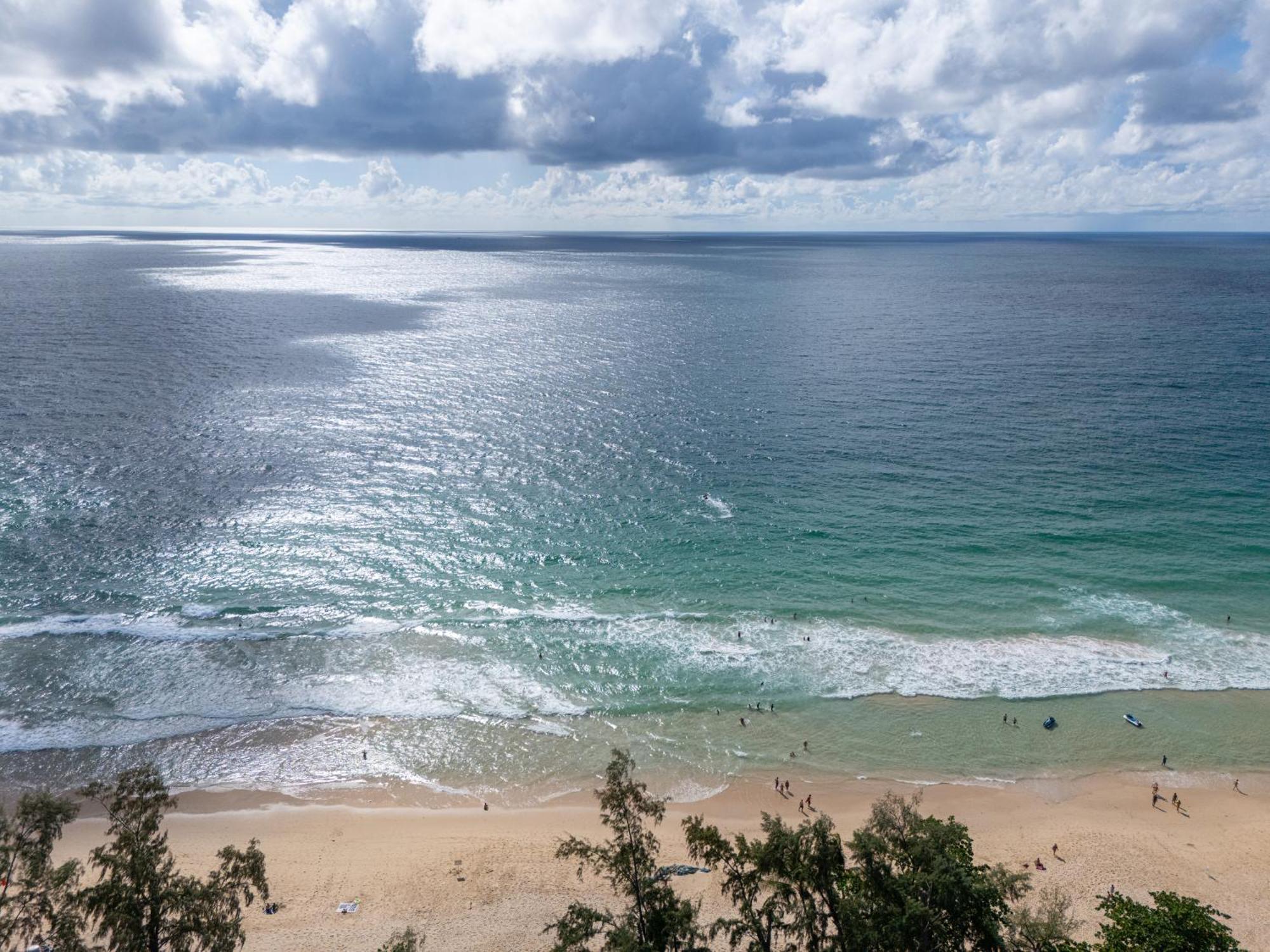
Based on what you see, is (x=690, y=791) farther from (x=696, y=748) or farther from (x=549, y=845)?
(x=549, y=845)

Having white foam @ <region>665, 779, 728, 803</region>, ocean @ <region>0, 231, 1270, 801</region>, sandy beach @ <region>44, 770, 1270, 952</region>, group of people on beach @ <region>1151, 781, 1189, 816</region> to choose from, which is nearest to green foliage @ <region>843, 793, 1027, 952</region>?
sandy beach @ <region>44, 770, 1270, 952</region>

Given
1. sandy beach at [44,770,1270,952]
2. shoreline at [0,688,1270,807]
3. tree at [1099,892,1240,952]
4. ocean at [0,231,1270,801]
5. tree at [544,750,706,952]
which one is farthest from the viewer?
ocean at [0,231,1270,801]

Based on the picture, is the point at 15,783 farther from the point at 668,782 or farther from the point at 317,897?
the point at 668,782

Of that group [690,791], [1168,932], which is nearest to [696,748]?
[690,791]

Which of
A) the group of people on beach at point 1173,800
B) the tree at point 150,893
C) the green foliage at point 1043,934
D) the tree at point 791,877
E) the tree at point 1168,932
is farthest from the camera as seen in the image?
the group of people on beach at point 1173,800

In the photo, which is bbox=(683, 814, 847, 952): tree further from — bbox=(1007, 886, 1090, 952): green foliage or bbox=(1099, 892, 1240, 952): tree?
bbox=(1099, 892, 1240, 952): tree

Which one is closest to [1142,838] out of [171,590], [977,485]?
[977,485]

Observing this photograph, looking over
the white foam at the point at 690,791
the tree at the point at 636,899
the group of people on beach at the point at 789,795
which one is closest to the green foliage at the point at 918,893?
the tree at the point at 636,899

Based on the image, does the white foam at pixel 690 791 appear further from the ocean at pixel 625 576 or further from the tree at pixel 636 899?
the tree at pixel 636 899
